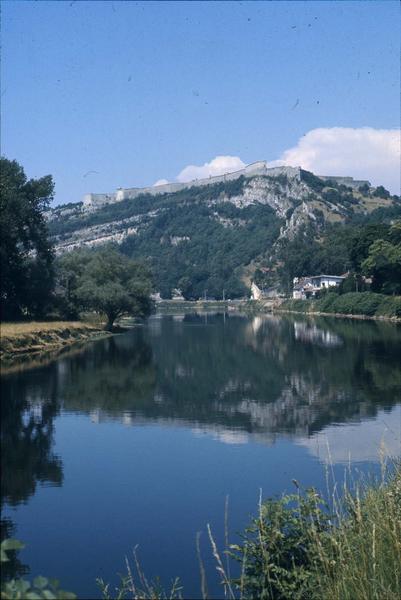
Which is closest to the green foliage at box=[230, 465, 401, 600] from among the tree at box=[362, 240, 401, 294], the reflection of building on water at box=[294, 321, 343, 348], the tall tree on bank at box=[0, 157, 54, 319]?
the reflection of building on water at box=[294, 321, 343, 348]

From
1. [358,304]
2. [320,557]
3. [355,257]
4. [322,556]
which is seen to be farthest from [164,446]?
[355,257]

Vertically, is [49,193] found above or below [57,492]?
above

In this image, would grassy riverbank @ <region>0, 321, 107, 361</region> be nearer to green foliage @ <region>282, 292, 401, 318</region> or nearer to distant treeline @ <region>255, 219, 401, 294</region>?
A: green foliage @ <region>282, 292, 401, 318</region>

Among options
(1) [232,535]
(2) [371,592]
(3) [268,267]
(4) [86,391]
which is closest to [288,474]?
(1) [232,535]

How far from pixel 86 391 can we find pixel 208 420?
8143mm

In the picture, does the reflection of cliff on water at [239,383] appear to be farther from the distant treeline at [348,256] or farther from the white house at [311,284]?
the white house at [311,284]

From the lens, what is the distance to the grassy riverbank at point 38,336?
42250mm

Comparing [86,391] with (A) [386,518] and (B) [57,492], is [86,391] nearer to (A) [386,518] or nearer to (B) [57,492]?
(B) [57,492]

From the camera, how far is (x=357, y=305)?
9250 centimetres

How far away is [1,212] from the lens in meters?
52.0

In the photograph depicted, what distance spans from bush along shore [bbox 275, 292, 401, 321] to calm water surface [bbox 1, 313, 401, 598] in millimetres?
45648

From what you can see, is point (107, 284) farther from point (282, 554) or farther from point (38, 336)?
point (282, 554)

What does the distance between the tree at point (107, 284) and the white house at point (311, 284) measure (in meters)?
58.5

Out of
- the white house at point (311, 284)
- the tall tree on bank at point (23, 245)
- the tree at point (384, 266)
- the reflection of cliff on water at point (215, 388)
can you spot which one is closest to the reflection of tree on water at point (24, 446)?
the reflection of cliff on water at point (215, 388)
